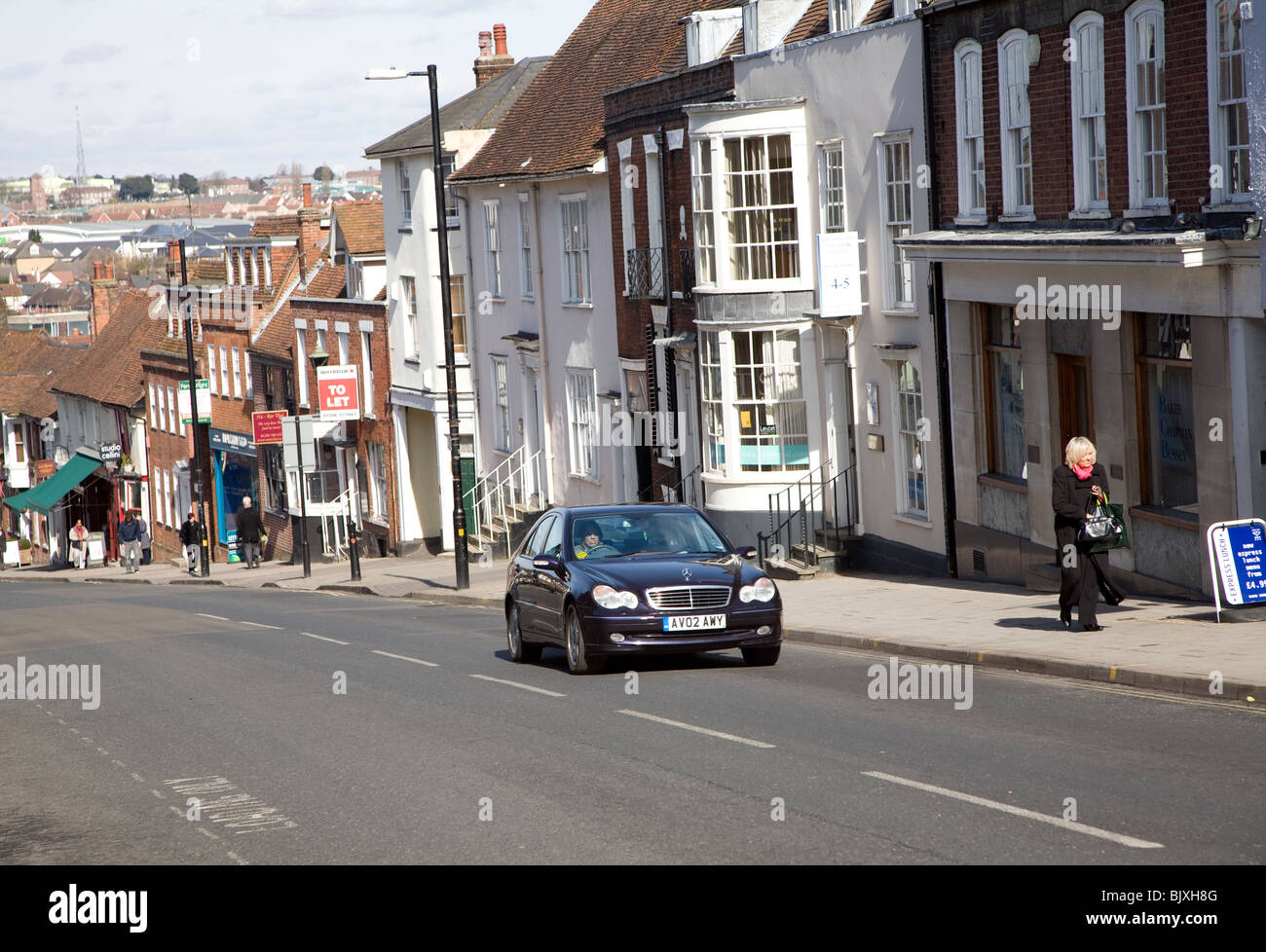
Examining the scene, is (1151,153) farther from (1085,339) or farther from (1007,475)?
(1007,475)

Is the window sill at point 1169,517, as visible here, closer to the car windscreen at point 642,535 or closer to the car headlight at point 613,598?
the car windscreen at point 642,535

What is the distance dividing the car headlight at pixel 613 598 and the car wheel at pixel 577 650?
396 millimetres

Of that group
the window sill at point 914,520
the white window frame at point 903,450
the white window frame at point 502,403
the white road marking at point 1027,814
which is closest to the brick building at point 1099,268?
the window sill at point 914,520

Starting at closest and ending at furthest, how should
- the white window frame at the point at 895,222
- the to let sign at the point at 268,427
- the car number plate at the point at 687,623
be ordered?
the car number plate at the point at 687,623, the white window frame at the point at 895,222, the to let sign at the point at 268,427

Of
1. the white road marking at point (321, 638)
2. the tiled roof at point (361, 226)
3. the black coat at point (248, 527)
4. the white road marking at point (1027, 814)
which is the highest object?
the tiled roof at point (361, 226)

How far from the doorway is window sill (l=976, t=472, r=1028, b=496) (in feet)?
3.60

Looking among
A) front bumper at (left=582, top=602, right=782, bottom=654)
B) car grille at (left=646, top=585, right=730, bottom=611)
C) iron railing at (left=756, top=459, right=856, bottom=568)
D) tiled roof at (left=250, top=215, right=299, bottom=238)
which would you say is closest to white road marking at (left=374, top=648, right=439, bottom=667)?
front bumper at (left=582, top=602, right=782, bottom=654)

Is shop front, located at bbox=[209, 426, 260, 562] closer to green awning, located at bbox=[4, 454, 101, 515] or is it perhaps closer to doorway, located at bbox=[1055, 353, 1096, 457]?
green awning, located at bbox=[4, 454, 101, 515]

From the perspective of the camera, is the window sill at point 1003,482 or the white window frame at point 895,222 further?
the white window frame at point 895,222

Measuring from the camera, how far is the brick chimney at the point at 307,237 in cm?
5328

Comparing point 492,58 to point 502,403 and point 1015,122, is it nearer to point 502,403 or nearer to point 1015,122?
point 502,403

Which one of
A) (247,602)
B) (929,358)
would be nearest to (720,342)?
(929,358)

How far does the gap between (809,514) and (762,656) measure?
1089 centimetres

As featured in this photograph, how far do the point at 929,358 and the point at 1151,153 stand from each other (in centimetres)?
606
